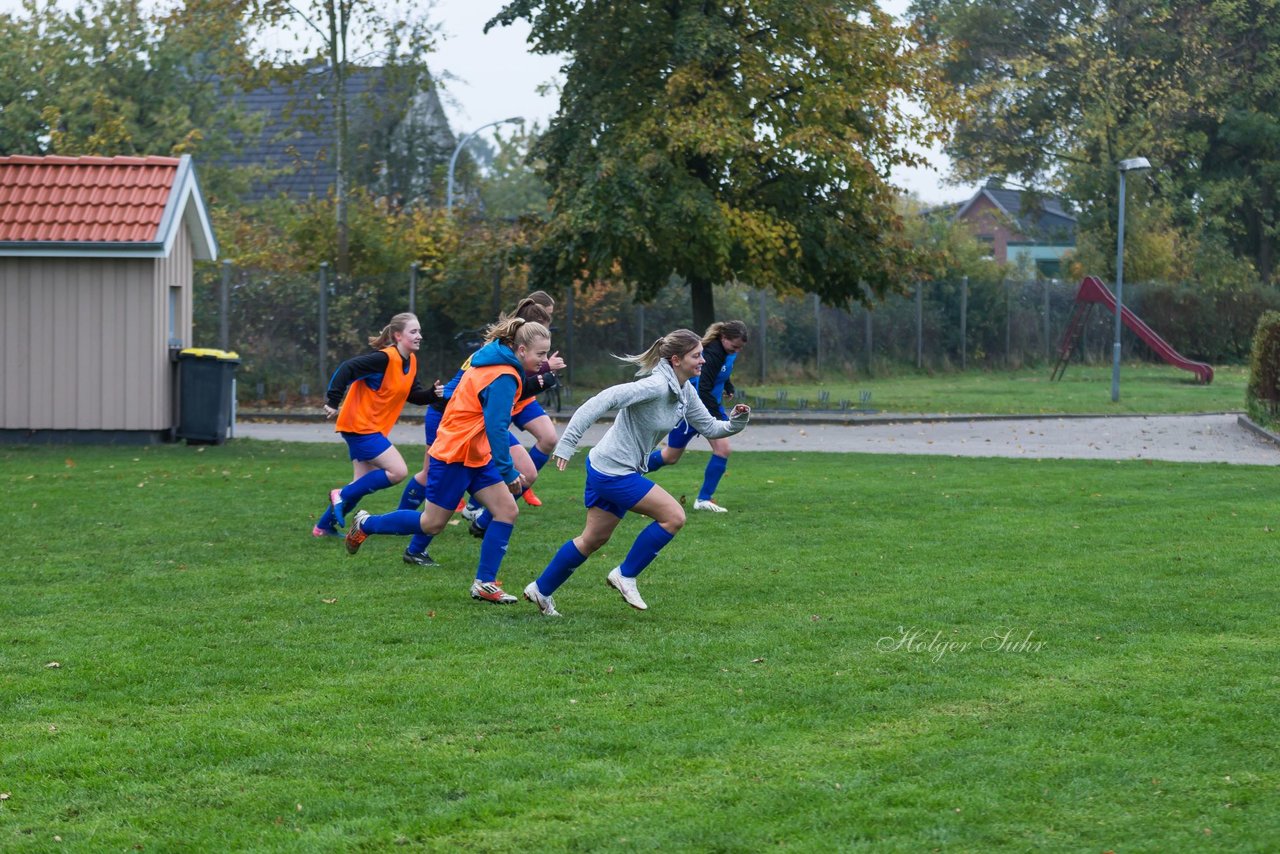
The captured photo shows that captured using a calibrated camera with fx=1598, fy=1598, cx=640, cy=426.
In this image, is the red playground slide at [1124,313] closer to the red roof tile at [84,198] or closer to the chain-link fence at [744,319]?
the chain-link fence at [744,319]

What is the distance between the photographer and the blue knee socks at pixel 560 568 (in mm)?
8320

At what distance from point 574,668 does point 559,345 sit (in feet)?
74.3

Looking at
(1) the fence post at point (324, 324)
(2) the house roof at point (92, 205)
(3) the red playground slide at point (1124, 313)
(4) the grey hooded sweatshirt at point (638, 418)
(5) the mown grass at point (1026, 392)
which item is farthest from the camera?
(3) the red playground slide at point (1124, 313)

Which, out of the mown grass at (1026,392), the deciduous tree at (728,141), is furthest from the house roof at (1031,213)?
the deciduous tree at (728,141)

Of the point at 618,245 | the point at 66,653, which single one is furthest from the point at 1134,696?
the point at 618,245

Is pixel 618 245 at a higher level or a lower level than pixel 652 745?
A: higher

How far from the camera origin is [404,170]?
38719 millimetres

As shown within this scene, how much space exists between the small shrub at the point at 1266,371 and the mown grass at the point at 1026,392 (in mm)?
3978

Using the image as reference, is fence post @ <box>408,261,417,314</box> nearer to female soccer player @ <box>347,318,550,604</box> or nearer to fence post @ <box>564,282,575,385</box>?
fence post @ <box>564,282,575,385</box>

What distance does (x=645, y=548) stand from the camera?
8438mm

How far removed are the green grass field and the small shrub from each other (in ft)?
34.3

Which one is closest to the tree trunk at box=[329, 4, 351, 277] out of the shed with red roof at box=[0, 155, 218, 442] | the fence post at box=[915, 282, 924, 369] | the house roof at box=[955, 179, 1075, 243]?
A: the shed with red roof at box=[0, 155, 218, 442]

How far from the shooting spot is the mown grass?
2747 cm

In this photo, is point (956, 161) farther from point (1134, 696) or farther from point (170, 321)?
point (1134, 696)
